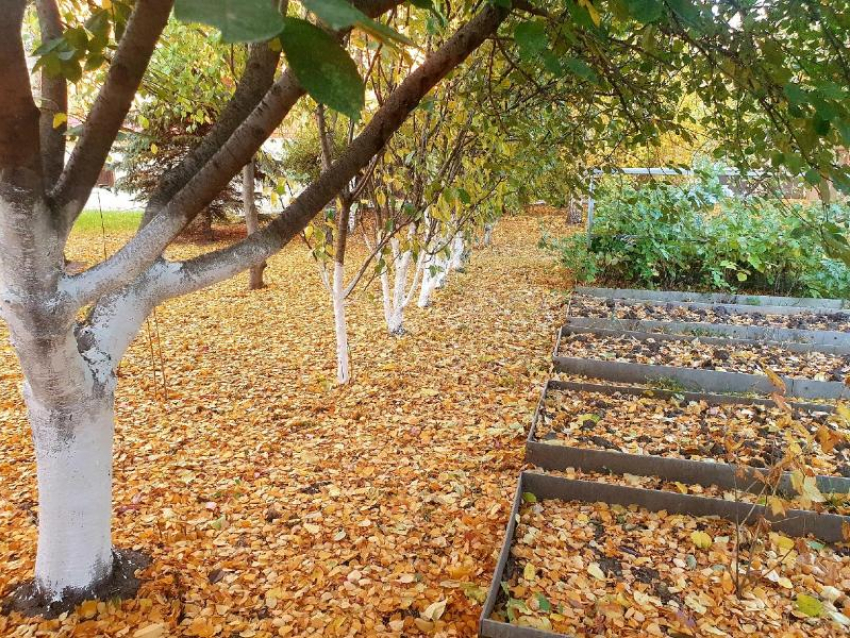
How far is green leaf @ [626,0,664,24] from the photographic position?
0.95 meters

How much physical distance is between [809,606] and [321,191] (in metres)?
2.54

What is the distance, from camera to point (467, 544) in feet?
9.31

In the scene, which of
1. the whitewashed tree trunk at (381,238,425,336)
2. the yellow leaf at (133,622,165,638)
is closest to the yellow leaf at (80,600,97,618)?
the yellow leaf at (133,622,165,638)

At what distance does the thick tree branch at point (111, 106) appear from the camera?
4.03 feet

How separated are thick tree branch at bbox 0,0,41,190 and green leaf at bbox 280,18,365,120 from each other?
39.8 inches

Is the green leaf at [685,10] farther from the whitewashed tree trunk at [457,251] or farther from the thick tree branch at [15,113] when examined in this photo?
the whitewashed tree trunk at [457,251]

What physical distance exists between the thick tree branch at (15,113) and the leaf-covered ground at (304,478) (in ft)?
5.70

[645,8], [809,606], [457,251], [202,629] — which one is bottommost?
[202,629]

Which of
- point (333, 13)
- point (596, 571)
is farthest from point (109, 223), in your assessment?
point (333, 13)

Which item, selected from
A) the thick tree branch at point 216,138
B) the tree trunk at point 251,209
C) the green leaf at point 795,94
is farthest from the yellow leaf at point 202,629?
the tree trunk at point 251,209

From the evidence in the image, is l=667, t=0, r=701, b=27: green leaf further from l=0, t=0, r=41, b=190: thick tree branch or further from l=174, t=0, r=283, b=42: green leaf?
l=0, t=0, r=41, b=190: thick tree branch

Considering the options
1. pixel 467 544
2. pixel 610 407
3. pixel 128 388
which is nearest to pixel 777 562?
pixel 467 544

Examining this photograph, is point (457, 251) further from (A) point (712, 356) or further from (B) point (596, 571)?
(B) point (596, 571)

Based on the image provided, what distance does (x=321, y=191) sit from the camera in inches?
82.2
